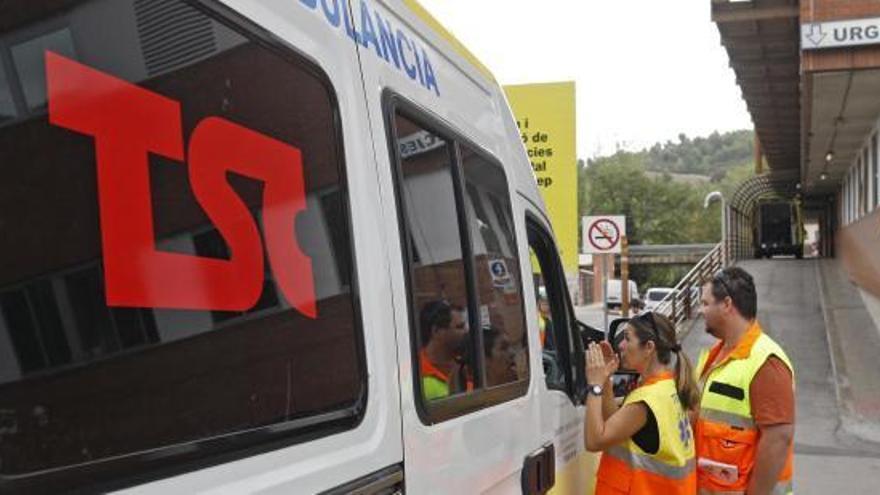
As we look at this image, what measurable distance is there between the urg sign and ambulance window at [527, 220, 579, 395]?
44.1 feet

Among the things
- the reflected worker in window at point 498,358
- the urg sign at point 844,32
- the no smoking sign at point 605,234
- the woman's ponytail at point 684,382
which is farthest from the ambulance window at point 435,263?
the urg sign at point 844,32

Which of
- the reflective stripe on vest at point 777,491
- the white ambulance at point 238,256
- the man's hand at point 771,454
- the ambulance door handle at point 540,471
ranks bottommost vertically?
the reflective stripe on vest at point 777,491

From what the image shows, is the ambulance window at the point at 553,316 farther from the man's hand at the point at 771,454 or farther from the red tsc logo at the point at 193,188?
the red tsc logo at the point at 193,188

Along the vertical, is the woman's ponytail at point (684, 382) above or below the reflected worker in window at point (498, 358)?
below

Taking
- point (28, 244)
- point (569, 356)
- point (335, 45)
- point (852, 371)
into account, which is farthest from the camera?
point (852, 371)

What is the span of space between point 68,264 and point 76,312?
0.06 meters

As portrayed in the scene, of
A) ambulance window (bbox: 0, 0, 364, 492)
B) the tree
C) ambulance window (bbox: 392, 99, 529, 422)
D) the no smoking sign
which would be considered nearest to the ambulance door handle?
ambulance window (bbox: 392, 99, 529, 422)

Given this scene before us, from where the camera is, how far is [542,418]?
320cm

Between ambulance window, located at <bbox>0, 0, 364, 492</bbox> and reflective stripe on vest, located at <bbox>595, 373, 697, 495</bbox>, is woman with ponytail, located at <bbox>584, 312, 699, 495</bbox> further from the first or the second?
ambulance window, located at <bbox>0, 0, 364, 492</bbox>

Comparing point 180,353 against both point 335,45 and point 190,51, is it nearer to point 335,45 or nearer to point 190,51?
point 190,51

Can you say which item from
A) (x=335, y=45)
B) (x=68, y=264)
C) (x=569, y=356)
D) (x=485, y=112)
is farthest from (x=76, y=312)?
(x=569, y=356)

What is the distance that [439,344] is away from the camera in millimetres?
2352

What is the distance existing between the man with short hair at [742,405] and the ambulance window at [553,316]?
2.09 ft

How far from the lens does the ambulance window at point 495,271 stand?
2.71 metres
